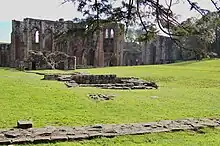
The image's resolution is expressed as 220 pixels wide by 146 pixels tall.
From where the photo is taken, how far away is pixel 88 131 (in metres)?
7.01

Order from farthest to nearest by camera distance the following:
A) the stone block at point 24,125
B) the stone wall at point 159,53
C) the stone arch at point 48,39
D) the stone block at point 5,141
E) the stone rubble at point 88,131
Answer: the stone wall at point 159,53 < the stone arch at point 48,39 < the stone block at point 24,125 < the stone rubble at point 88,131 < the stone block at point 5,141

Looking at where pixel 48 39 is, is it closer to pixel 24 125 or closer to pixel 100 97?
pixel 100 97

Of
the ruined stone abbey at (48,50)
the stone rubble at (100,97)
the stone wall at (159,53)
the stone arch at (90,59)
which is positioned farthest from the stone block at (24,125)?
the stone wall at (159,53)

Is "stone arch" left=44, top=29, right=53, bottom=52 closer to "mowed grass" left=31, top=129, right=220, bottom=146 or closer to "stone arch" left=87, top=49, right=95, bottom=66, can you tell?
"stone arch" left=87, top=49, right=95, bottom=66

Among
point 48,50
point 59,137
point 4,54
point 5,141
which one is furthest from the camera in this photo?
point 4,54

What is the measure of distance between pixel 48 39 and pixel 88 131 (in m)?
37.8

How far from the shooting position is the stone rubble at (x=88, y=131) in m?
6.43

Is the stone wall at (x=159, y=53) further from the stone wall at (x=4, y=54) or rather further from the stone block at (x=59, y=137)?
the stone block at (x=59, y=137)

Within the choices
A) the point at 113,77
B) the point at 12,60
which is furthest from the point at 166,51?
the point at 113,77

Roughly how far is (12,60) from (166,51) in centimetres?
2541

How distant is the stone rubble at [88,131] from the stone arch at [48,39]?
120 ft

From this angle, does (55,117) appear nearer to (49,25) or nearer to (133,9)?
(133,9)

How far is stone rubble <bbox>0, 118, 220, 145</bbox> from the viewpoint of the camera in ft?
21.1

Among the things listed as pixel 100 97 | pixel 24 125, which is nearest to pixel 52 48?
pixel 100 97
